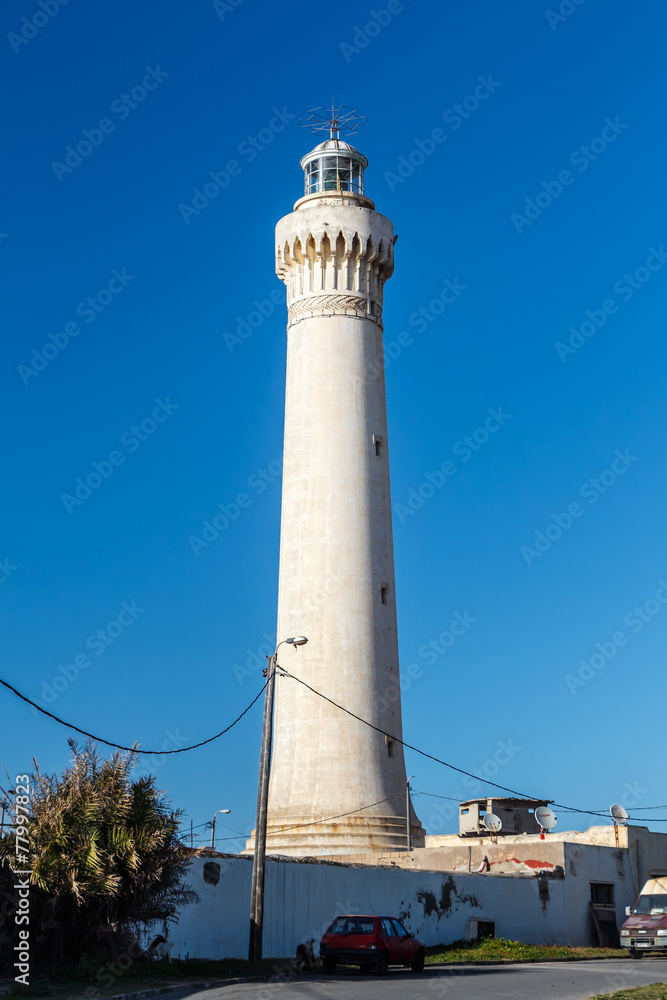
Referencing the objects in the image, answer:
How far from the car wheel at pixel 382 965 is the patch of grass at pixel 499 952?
5187 mm

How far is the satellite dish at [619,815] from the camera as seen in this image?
37.5 metres

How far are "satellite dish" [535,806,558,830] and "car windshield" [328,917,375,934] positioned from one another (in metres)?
15.4

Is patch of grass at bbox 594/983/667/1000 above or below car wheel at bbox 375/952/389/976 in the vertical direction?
below

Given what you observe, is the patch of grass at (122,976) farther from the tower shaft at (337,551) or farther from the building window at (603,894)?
the building window at (603,894)

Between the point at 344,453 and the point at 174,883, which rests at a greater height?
the point at 344,453

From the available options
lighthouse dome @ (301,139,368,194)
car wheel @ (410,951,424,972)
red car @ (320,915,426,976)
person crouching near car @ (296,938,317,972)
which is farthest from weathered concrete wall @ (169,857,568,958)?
lighthouse dome @ (301,139,368,194)

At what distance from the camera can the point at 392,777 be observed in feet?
113

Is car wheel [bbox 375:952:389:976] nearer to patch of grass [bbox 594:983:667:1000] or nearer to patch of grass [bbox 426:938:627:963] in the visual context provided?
patch of grass [bbox 426:938:627:963]

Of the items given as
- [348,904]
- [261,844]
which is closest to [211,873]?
[261,844]

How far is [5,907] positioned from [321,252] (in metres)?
25.9

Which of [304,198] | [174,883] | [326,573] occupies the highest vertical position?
[304,198]

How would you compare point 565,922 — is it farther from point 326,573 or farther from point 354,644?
point 326,573

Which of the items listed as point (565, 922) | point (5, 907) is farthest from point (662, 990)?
point (565, 922)

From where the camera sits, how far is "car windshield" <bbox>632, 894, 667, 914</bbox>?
96.5 feet
